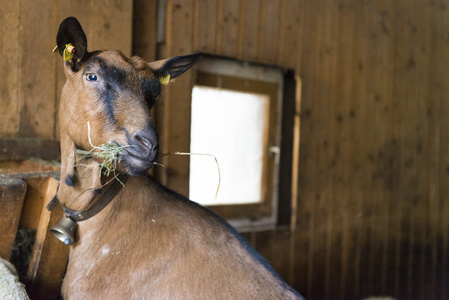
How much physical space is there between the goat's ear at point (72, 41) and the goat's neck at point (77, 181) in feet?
1.20

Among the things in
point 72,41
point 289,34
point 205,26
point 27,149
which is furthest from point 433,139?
point 72,41

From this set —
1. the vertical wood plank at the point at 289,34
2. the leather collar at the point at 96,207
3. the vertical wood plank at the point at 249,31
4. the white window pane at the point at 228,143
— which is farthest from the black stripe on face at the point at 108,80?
the vertical wood plank at the point at 289,34

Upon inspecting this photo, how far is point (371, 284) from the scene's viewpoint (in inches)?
201

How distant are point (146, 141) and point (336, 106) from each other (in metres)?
3.31

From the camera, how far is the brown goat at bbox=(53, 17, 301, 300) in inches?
73.0

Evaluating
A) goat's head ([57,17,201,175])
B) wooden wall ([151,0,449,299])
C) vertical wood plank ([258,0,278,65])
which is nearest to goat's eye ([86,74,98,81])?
goat's head ([57,17,201,175])

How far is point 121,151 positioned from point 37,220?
28.5 inches

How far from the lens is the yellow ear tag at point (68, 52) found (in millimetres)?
1895

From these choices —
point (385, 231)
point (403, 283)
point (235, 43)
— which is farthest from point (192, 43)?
point (403, 283)

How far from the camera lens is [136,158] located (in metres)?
1.72

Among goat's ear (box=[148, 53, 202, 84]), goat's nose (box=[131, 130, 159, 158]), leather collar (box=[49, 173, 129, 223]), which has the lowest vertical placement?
leather collar (box=[49, 173, 129, 223])

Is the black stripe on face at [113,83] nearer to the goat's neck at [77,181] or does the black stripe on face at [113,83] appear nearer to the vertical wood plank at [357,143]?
the goat's neck at [77,181]

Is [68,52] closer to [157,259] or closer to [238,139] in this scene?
[157,259]

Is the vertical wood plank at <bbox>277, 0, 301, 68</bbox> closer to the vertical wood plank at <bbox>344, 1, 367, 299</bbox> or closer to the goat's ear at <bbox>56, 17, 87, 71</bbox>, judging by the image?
the vertical wood plank at <bbox>344, 1, 367, 299</bbox>
